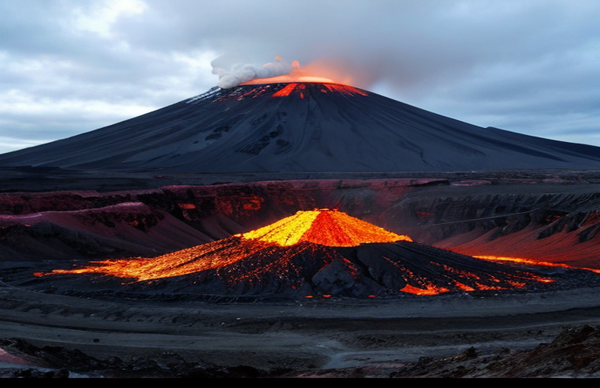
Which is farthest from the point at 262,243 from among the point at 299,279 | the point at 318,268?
the point at 299,279

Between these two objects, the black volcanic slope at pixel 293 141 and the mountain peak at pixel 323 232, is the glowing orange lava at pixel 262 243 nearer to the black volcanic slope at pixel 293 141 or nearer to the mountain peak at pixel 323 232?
the mountain peak at pixel 323 232

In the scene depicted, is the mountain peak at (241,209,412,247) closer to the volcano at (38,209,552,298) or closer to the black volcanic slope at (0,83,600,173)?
the volcano at (38,209,552,298)

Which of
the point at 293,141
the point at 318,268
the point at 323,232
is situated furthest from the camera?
the point at 293,141

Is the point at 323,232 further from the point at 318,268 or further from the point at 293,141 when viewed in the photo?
the point at 293,141

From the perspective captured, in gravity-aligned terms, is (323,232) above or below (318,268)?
above

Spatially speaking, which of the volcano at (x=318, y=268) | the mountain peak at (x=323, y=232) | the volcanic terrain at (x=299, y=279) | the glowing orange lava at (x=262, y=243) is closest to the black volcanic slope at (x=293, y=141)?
the volcanic terrain at (x=299, y=279)

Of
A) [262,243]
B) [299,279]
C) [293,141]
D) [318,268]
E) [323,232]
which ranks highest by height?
[293,141]
